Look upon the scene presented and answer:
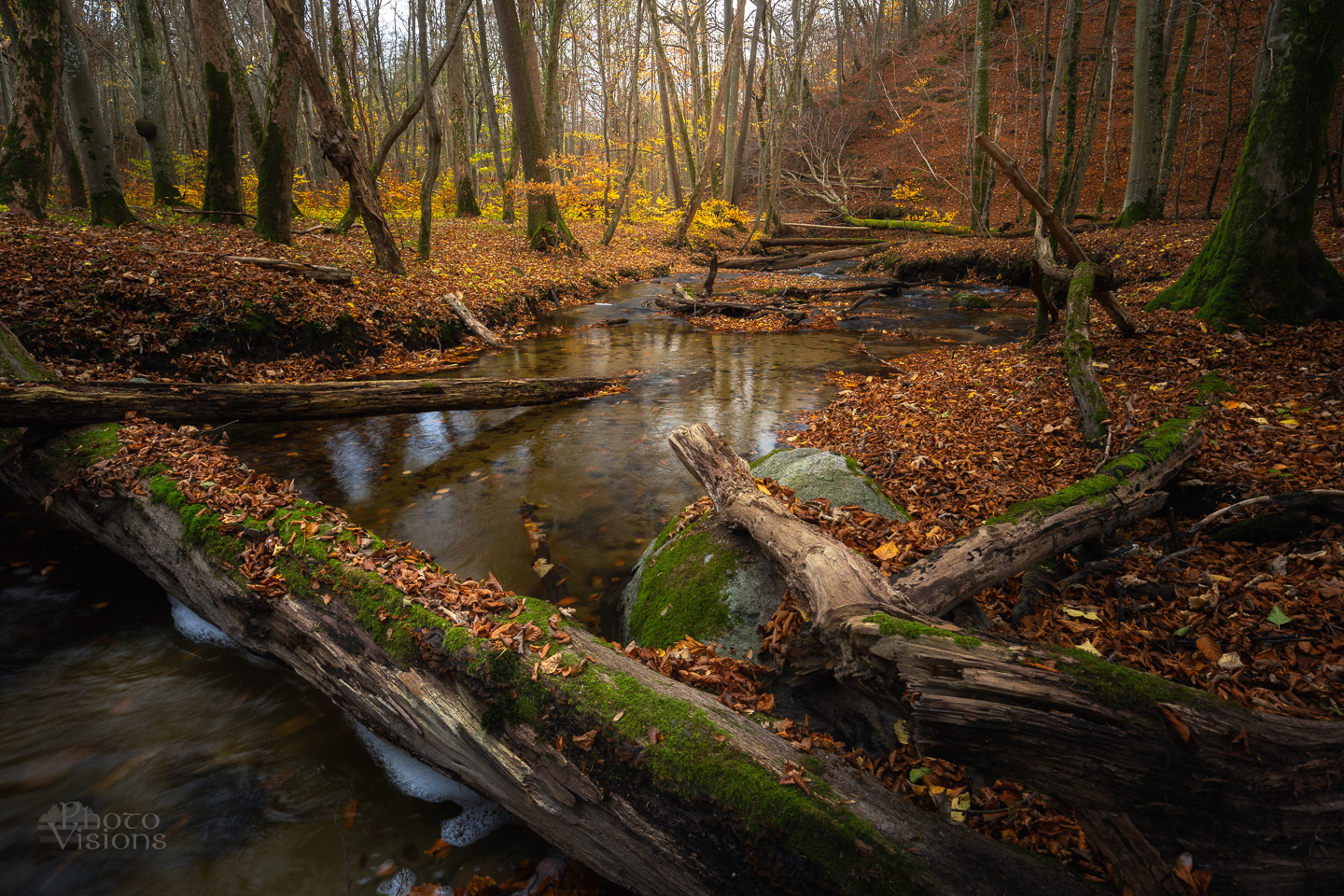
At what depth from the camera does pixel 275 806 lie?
111 inches

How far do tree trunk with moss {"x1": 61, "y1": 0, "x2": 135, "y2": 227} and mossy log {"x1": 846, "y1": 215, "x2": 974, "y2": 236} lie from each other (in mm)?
22019

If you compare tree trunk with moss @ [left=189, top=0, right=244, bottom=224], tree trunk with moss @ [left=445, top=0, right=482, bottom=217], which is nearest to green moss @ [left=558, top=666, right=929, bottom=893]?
tree trunk with moss @ [left=189, top=0, right=244, bottom=224]

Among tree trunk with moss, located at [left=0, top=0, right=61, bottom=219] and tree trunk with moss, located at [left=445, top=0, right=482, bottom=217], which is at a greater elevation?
tree trunk with moss, located at [left=445, top=0, right=482, bottom=217]

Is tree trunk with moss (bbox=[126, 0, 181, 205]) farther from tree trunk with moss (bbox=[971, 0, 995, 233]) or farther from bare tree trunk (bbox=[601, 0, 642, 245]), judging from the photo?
tree trunk with moss (bbox=[971, 0, 995, 233])

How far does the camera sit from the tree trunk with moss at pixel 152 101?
45.2ft

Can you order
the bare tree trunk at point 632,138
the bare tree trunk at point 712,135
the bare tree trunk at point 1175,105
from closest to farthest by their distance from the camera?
the bare tree trunk at point 1175,105
the bare tree trunk at point 712,135
the bare tree trunk at point 632,138

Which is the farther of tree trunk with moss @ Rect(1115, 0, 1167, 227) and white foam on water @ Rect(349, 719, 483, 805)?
tree trunk with moss @ Rect(1115, 0, 1167, 227)

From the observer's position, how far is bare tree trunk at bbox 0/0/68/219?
30.8 ft

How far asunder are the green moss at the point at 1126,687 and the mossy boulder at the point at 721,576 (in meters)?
1.58

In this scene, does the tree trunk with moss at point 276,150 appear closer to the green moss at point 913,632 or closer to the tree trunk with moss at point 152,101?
the tree trunk with moss at point 152,101

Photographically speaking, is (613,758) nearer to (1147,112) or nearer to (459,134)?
(1147,112)

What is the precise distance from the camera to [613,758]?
208 cm

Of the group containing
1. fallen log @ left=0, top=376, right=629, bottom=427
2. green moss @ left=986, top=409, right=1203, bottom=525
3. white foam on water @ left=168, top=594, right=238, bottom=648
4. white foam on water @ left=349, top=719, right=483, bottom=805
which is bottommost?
white foam on water @ left=349, top=719, right=483, bottom=805

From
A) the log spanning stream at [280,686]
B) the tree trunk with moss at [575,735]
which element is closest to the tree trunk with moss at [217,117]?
the log spanning stream at [280,686]
